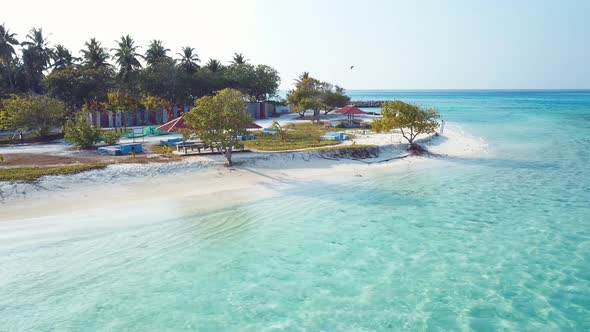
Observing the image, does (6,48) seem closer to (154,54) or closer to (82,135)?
(154,54)

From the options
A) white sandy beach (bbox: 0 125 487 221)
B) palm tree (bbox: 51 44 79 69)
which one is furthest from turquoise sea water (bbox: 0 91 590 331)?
palm tree (bbox: 51 44 79 69)

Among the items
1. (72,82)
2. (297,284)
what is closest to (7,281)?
(297,284)

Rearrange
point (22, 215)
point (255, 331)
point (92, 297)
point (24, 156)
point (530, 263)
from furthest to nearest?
→ point (24, 156) → point (22, 215) → point (530, 263) → point (92, 297) → point (255, 331)

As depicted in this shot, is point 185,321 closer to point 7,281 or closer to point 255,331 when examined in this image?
point 255,331

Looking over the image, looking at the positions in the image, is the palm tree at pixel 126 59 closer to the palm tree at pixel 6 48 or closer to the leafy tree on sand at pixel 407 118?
the palm tree at pixel 6 48

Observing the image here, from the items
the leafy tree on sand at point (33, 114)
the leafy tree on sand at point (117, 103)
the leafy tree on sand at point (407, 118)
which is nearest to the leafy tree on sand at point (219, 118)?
the leafy tree on sand at point (407, 118)

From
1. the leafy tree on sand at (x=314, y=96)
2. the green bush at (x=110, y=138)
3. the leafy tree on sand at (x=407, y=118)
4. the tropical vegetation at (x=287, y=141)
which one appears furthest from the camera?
the leafy tree on sand at (x=314, y=96)

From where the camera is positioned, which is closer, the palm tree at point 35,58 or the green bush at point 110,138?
the green bush at point 110,138

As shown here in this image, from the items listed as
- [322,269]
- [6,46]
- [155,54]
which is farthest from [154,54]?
[322,269]
